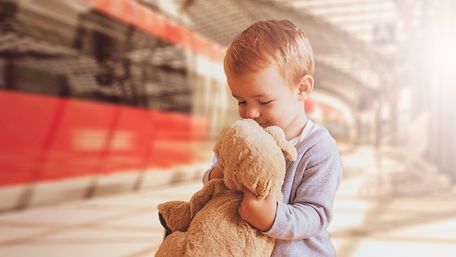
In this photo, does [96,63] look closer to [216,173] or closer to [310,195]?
[216,173]

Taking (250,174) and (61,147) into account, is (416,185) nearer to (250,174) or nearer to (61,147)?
(61,147)

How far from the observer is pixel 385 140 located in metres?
23.0

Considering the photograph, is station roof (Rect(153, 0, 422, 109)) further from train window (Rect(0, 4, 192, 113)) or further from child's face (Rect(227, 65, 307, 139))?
child's face (Rect(227, 65, 307, 139))

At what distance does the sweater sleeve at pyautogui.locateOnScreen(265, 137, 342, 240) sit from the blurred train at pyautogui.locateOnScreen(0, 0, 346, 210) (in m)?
3.37

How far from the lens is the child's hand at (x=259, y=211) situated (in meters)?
0.96

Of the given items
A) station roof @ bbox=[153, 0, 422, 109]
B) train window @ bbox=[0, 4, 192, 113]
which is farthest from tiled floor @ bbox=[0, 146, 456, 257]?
station roof @ bbox=[153, 0, 422, 109]

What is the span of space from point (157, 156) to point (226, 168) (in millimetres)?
5097

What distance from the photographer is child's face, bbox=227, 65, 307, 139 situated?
102 cm

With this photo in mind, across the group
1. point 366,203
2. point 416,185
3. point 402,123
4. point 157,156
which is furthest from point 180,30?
point 402,123

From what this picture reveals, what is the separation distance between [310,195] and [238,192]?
0.14m

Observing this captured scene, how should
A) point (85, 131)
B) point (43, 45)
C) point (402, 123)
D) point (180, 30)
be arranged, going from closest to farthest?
point (43, 45) < point (85, 131) < point (180, 30) < point (402, 123)

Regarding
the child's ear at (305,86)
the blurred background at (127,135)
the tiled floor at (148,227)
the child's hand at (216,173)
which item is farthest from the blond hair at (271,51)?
the tiled floor at (148,227)

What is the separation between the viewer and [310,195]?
3.36ft

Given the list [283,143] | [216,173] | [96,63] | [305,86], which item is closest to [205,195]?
[216,173]
